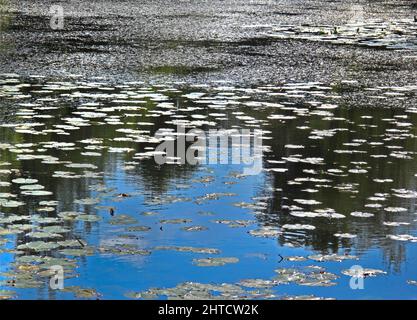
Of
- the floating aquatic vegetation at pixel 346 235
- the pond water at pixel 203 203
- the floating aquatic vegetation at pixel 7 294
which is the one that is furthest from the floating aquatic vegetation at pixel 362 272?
the floating aquatic vegetation at pixel 7 294

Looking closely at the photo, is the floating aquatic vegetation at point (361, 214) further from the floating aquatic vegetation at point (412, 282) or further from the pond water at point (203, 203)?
the floating aquatic vegetation at point (412, 282)

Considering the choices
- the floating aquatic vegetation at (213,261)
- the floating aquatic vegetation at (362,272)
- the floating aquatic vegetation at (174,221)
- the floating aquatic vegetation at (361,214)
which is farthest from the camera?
the floating aquatic vegetation at (361,214)

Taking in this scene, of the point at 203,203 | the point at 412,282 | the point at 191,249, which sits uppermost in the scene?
the point at 203,203

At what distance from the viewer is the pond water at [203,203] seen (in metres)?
6.61

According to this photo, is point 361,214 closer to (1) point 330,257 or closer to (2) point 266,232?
(2) point 266,232

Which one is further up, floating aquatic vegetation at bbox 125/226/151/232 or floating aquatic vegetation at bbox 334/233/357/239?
floating aquatic vegetation at bbox 125/226/151/232

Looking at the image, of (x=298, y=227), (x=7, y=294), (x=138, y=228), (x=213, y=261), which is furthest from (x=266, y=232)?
(x=7, y=294)

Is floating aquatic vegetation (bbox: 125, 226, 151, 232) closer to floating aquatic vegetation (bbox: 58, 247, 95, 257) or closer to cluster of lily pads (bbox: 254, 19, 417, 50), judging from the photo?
floating aquatic vegetation (bbox: 58, 247, 95, 257)

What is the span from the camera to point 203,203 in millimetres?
8578

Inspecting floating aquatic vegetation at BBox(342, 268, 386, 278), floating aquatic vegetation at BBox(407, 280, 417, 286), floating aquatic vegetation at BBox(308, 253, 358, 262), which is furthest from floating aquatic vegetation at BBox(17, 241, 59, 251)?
floating aquatic vegetation at BBox(407, 280, 417, 286)

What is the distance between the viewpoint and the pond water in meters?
6.61

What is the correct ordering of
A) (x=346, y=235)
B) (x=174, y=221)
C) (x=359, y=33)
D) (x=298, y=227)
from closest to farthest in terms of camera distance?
(x=346, y=235)
(x=298, y=227)
(x=174, y=221)
(x=359, y=33)

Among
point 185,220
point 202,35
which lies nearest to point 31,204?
point 185,220

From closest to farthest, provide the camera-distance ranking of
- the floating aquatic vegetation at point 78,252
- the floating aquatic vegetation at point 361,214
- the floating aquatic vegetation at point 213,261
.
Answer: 1. the floating aquatic vegetation at point 213,261
2. the floating aquatic vegetation at point 78,252
3. the floating aquatic vegetation at point 361,214
